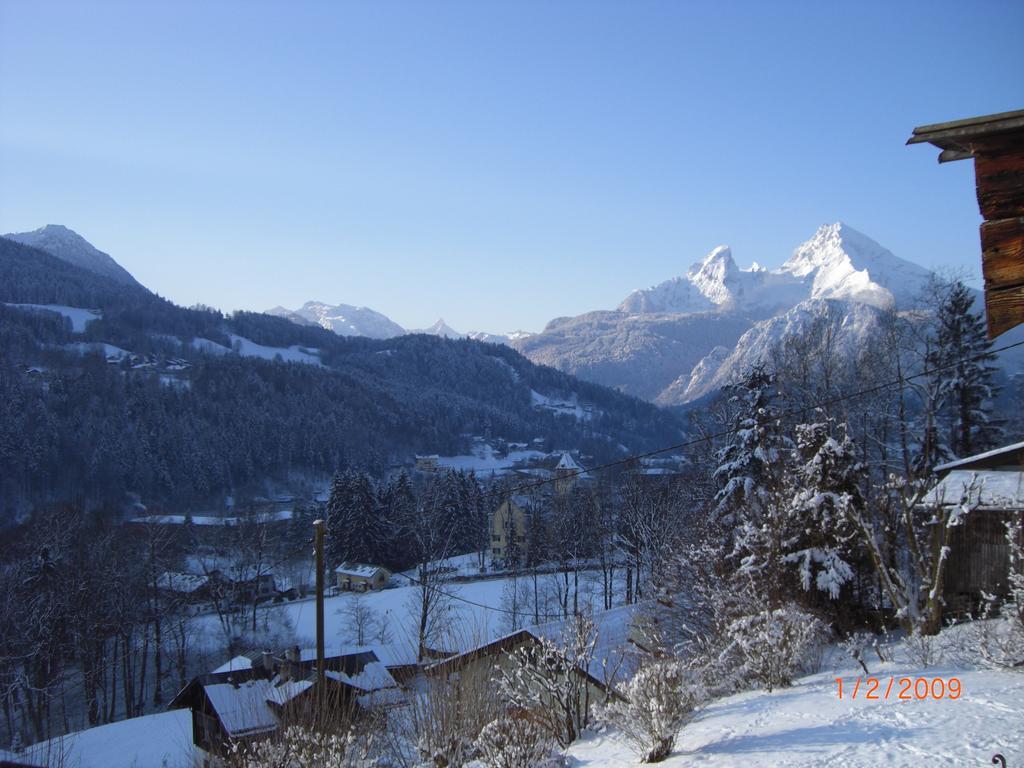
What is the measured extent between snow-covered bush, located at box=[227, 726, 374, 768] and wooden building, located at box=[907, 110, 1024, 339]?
22.0ft

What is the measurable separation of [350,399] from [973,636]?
132671mm

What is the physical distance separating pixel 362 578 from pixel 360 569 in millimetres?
994

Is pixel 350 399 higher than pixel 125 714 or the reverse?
higher

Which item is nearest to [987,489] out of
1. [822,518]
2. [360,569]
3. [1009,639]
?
[822,518]

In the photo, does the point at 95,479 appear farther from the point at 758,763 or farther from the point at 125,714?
the point at 758,763

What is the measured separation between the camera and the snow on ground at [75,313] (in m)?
144

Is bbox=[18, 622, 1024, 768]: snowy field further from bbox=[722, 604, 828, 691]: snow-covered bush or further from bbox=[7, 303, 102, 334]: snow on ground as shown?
bbox=[7, 303, 102, 334]: snow on ground

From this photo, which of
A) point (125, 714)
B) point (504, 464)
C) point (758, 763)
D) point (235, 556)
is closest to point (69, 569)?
point (125, 714)

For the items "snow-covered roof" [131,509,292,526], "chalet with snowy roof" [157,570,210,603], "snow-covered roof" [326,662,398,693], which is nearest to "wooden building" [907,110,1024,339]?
"snow-covered roof" [326,662,398,693]

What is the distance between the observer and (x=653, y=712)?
310 inches

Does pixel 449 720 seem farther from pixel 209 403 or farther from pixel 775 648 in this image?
pixel 209 403

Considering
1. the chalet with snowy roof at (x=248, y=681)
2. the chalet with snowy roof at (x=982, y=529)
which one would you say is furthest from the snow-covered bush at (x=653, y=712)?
the chalet with snowy roof at (x=982, y=529)

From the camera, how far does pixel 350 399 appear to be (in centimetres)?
13762

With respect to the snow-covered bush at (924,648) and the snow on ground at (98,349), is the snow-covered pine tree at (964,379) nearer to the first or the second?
the snow-covered bush at (924,648)
